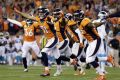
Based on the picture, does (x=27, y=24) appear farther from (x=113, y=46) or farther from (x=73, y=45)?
(x=113, y=46)

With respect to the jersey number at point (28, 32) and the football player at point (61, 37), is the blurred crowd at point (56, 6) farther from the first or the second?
the football player at point (61, 37)

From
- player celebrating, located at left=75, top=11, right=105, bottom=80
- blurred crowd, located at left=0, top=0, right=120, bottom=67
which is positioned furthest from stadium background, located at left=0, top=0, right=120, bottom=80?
player celebrating, located at left=75, top=11, right=105, bottom=80

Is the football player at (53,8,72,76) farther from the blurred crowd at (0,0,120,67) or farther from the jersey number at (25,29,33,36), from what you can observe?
the blurred crowd at (0,0,120,67)

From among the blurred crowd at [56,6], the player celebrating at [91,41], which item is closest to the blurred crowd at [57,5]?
the blurred crowd at [56,6]

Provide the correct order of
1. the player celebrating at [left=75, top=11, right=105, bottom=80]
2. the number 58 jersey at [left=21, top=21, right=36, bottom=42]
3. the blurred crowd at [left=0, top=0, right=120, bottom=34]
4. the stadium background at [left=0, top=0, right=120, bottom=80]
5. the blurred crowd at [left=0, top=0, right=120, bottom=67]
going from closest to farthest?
the player celebrating at [left=75, top=11, right=105, bottom=80]
the number 58 jersey at [left=21, top=21, right=36, bottom=42]
the blurred crowd at [left=0, top=0, right=120, bottom=67]
the stadium background at [left=0, top=0, right=120, bottom=80]
the blurred crowd at [left=0, top=0, right=120, bottom=34]

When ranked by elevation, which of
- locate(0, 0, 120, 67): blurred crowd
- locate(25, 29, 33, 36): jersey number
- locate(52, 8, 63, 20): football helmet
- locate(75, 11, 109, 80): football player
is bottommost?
locate(75, 11, 109, 80): football player

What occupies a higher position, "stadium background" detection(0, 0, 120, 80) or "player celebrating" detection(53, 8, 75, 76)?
"stadium background" detection(0, 0, 120, 80)

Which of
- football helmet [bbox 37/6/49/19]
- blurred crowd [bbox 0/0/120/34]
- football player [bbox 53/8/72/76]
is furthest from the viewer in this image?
blurred crowd [bbox 0/0/120/34]

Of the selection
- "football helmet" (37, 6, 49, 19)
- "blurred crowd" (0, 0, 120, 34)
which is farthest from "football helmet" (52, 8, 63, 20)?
"blurred crowd" (0, 0, 120, 34)

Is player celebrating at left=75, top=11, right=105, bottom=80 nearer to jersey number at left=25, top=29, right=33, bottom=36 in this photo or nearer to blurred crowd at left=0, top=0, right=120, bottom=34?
jersey number at left=25, top=29, right=33, bottom=36

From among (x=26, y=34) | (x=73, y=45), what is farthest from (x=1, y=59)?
(x=73, y=45)

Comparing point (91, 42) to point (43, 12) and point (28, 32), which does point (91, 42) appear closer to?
point (43, 12)

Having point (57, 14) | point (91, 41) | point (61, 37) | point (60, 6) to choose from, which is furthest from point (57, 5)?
point (91, 41)

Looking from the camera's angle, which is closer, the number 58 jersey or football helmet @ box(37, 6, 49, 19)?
football helmet @ box(37, 6, 49, 19)
